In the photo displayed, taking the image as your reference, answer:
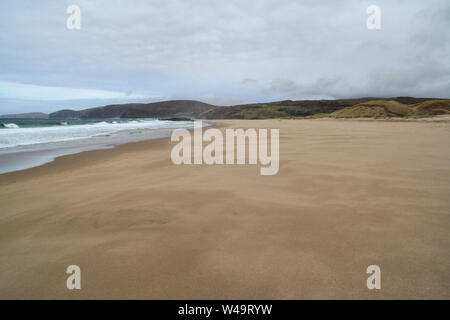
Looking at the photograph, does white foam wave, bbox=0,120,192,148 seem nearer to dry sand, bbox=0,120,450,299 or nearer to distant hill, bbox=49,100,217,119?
dry sand, bbox=0,120,450,299

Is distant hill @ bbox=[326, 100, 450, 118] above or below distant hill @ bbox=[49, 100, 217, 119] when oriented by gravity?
below

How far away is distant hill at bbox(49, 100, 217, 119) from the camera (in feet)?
533

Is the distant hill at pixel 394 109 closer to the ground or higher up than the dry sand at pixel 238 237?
higher up

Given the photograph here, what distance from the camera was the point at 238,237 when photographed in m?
1.97

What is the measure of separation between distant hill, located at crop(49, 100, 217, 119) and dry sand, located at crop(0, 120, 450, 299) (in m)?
156

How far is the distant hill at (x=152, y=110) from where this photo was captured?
162 m

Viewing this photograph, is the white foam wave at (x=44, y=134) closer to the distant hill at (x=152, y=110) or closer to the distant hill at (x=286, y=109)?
the distant hill at (x=286, y=109)

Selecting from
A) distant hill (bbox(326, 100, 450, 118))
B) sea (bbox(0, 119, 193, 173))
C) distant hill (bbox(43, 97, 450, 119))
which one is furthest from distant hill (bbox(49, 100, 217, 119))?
sea (bbox(0, 119, 193, 173))

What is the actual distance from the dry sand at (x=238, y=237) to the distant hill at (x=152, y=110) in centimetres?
15587

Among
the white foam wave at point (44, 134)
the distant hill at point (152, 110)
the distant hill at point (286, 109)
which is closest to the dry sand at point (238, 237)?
the white foam wave at point (44, 134)
